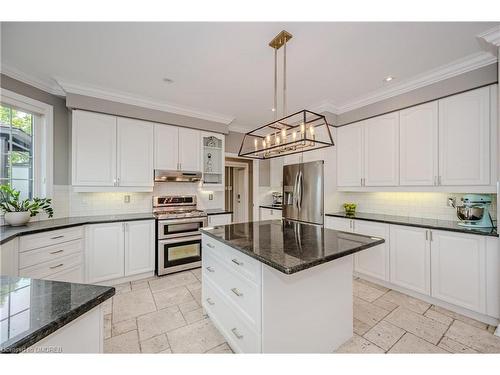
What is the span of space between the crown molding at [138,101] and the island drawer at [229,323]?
2726 mm

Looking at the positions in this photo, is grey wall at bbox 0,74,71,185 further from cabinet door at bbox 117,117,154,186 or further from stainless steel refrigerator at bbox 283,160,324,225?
stainless steel refrigerator at bbox 283,160,324,225

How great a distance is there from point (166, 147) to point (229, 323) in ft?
9.07

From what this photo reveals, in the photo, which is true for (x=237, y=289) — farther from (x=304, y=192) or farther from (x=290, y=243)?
(x=304, y=192)

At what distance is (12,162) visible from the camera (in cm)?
261

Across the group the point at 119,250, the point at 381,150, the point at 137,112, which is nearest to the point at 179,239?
Result: the point at 119,250

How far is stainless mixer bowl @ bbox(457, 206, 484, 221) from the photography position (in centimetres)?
226

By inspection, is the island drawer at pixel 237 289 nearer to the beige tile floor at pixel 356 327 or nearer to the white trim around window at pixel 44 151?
the beige tile floor at pixel 356 327

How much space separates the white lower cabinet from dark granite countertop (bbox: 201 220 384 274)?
5.21ft

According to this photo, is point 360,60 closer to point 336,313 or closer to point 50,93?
point 336,313

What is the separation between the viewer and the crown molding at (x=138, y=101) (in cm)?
278

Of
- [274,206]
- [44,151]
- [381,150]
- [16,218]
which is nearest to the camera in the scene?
[16,218]

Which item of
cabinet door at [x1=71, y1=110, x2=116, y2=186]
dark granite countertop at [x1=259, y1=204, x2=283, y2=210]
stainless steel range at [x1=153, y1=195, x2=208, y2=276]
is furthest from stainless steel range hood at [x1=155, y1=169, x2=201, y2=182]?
dark granite countertop at [x1=259, y1=204, x2=283, y2=210]

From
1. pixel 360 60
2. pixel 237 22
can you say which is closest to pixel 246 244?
pixel 237 22

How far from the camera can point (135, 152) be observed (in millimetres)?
3254
